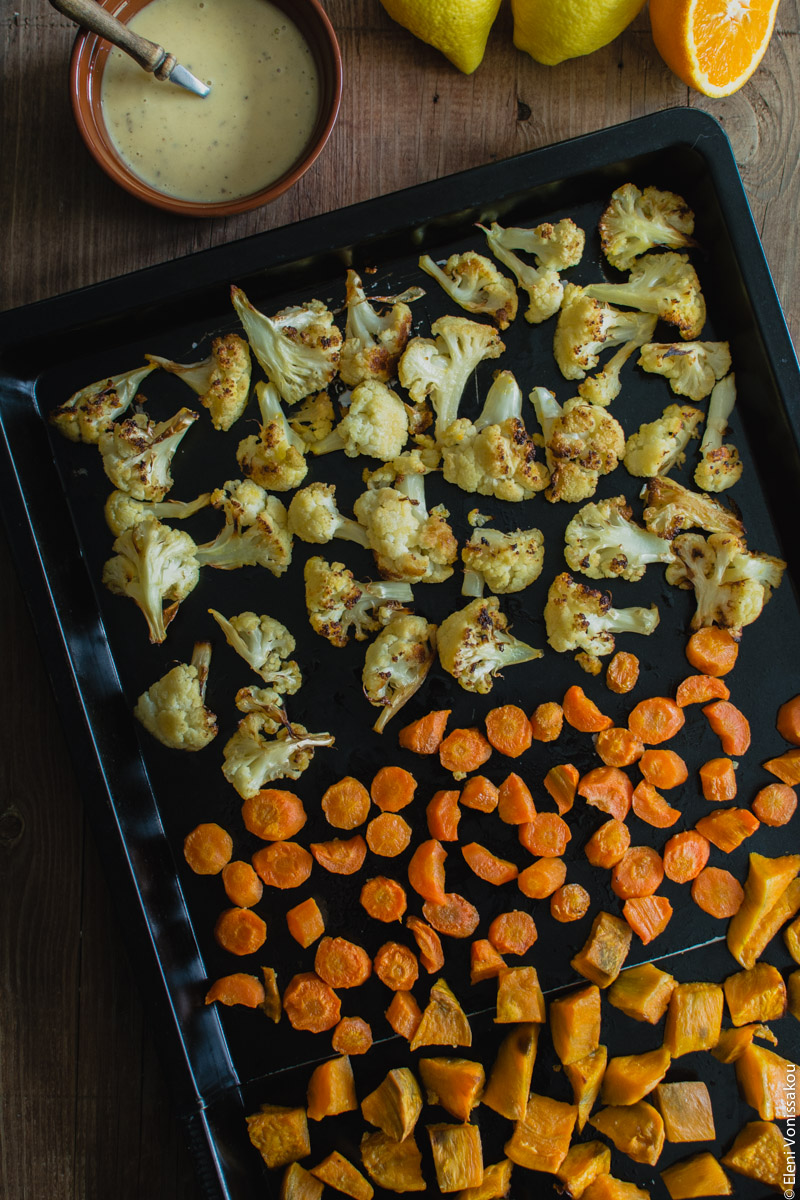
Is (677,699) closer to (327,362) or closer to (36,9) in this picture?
(327,362)

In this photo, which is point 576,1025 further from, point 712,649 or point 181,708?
point 181,708

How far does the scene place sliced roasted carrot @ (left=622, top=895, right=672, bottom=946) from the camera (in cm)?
216

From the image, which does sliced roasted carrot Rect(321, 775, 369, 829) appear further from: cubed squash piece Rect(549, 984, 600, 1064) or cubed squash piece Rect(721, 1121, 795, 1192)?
cubed squash piece Rect(721, 1121, 795, 1192)

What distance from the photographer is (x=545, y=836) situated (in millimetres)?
2191

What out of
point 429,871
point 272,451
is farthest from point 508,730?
point 272,451

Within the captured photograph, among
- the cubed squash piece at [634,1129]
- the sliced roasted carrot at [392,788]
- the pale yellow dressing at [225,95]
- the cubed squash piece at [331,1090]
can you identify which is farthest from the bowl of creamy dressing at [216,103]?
the cubed squash piece at [634,1129]

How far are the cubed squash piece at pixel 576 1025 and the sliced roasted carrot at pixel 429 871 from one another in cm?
41

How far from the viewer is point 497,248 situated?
7.37ft

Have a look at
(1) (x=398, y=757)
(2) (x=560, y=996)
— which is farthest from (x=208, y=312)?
(2) (x=560, y=996)

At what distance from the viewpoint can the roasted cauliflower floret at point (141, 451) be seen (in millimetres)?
2203

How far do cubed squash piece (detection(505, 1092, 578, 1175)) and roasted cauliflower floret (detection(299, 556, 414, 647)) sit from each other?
4.31 feet

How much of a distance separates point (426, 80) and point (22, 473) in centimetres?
159

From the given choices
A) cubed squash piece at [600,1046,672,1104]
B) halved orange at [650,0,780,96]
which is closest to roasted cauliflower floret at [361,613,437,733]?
cubed squash piece at [600,1046,672,1104]

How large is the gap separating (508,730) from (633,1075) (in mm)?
936
